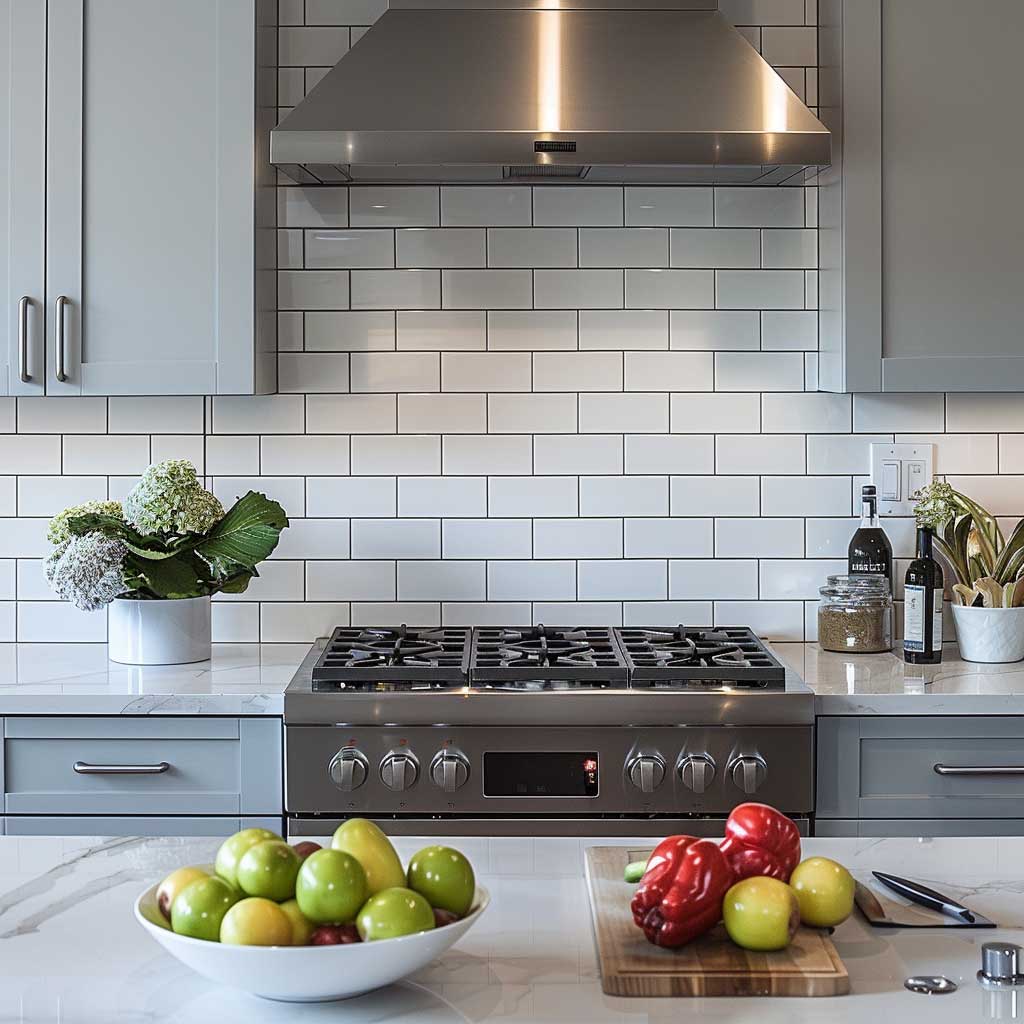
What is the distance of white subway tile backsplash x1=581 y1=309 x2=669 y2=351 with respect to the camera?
10.6 feet

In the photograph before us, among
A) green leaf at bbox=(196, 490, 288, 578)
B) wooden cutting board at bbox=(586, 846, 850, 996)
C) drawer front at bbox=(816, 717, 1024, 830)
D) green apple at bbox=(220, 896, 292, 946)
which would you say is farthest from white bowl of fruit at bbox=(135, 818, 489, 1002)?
green leaf at bbox=(196, 490, 288, 578)

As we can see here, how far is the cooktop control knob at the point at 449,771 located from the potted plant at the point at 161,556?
0.62 m

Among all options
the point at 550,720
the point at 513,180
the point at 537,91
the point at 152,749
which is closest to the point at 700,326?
the point at 513,180

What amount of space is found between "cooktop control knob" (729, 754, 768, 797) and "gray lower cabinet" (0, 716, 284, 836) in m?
0.88

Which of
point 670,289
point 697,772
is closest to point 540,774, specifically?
point 697,772

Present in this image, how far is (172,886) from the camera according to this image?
122cm

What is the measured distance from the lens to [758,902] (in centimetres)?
129

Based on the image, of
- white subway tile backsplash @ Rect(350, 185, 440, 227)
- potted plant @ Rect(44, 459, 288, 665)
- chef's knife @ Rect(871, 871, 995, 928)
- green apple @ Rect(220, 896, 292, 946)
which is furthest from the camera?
white subway tile backsplash @ Rect(350, 185, 440, 227)

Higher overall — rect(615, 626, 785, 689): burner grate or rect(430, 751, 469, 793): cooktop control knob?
rect(615, 626, 785, 689): burner grate

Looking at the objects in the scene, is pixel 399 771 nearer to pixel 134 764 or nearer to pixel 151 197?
pixel 134 764

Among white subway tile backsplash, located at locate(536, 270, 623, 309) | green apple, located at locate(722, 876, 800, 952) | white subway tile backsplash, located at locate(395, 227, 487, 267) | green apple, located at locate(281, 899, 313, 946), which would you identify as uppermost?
white subway tile backsplash, located at locate(395, 227, 487, 267)

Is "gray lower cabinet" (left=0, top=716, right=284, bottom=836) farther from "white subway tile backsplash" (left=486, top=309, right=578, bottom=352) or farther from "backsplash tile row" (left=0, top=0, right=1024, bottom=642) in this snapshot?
"white subway tile backsplash" (left=486, top=309, right=578, bottom=352)

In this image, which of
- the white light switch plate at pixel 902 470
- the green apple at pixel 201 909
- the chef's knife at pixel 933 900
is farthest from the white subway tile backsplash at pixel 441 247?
the green apple at pixel 201 909

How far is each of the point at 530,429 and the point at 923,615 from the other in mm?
997
